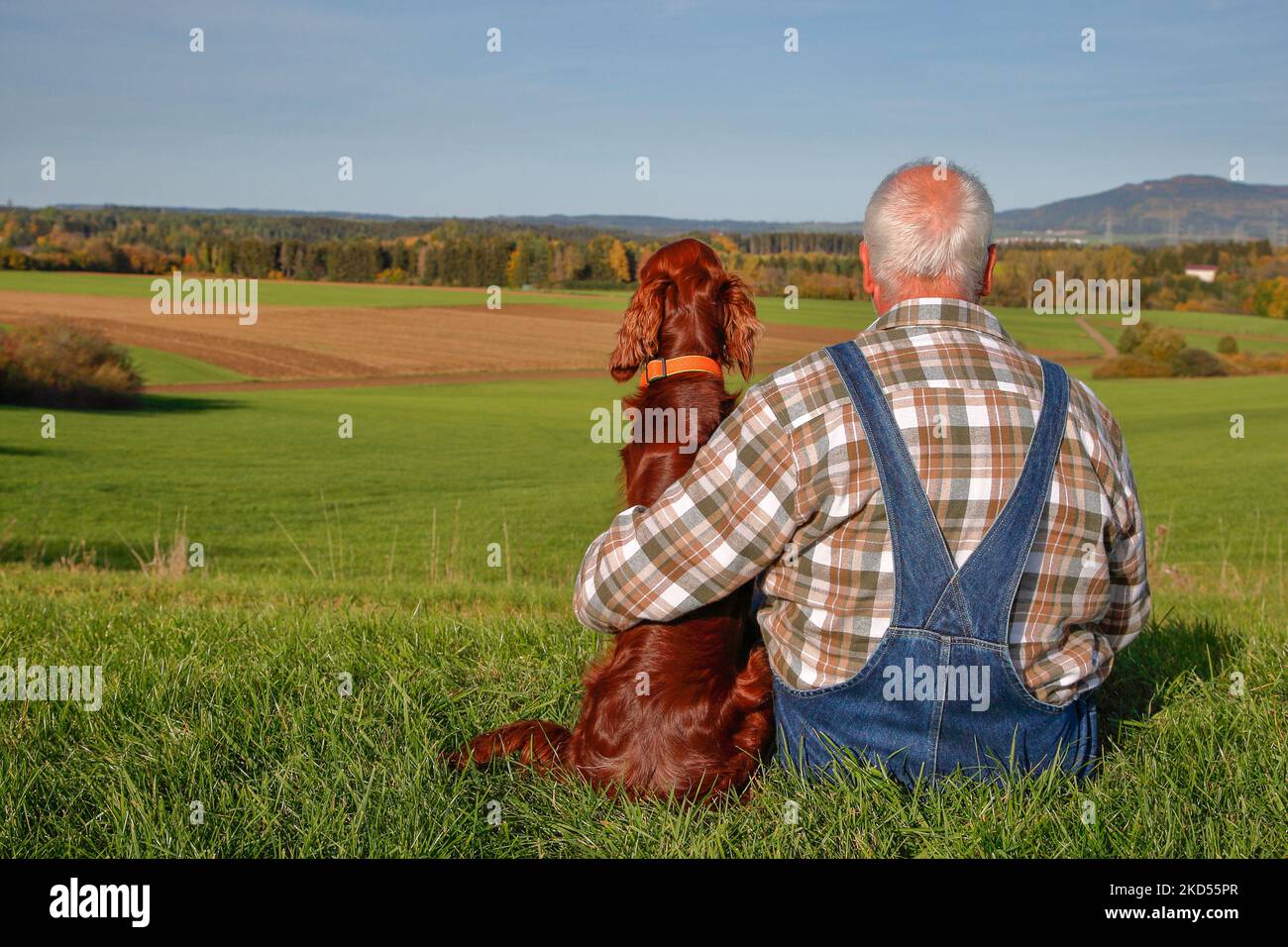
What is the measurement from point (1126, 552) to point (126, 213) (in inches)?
2465

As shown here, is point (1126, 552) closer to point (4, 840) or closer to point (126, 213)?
point (4, 840)

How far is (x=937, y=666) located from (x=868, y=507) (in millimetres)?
444

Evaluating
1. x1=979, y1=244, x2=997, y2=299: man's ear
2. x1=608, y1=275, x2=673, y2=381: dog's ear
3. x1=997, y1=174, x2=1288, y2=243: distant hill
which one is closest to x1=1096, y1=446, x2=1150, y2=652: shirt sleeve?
x1=979, y1=244, x2=997, y2=299: man's ear

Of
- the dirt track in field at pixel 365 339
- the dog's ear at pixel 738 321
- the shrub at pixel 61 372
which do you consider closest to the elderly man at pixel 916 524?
the dog's ear at pixel 738 321

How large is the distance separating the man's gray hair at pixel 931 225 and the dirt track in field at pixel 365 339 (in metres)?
36.9

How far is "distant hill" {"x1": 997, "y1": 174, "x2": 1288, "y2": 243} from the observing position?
89.9 meters

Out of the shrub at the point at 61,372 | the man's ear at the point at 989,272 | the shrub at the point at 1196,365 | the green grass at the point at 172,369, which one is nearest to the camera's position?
the man's ear at the point at 989,272

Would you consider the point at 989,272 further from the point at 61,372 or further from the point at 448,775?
the point at 61,372

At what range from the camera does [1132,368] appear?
48375 millimetres

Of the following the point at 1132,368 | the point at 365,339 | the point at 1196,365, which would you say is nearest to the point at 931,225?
the point at 365,339

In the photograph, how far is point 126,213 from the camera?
56.2m

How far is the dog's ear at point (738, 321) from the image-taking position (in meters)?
2.93

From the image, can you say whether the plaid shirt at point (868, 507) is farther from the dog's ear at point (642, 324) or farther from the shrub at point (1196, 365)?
the shrub at point (1196, 365)
